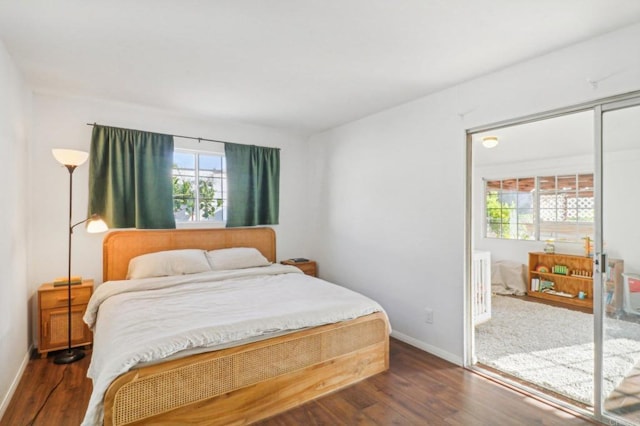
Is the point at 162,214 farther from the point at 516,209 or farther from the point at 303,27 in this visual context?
the point at 516,209

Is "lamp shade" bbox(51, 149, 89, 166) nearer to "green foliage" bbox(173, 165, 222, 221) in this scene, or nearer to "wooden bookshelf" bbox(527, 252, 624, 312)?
"green foliage" bbox(173, 165, 222, 221)

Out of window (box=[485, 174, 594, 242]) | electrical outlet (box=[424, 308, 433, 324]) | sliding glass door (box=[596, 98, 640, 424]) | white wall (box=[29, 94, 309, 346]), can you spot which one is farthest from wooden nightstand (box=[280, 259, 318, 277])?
window (box=[485, 174, 594, 242])

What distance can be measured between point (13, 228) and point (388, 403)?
307 cm

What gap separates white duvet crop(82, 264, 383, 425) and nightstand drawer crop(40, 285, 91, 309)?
1.13 ft

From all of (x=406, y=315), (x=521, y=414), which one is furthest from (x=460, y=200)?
(x=521, y=414)

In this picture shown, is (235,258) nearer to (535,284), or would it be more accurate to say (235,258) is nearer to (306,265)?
(306,265)

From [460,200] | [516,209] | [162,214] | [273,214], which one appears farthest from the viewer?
[516,209]

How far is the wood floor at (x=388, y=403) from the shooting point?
2.09 metres

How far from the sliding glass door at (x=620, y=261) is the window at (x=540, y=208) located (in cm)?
349

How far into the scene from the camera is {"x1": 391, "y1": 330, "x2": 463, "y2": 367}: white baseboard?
2909mm

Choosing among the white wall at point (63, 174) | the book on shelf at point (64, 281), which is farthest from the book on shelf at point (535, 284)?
the book on shelf at point (64, 281)

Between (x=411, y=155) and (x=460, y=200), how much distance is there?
28.2 inches

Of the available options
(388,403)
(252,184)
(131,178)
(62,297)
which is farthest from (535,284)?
(62,297)

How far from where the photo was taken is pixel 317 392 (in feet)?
7.76
